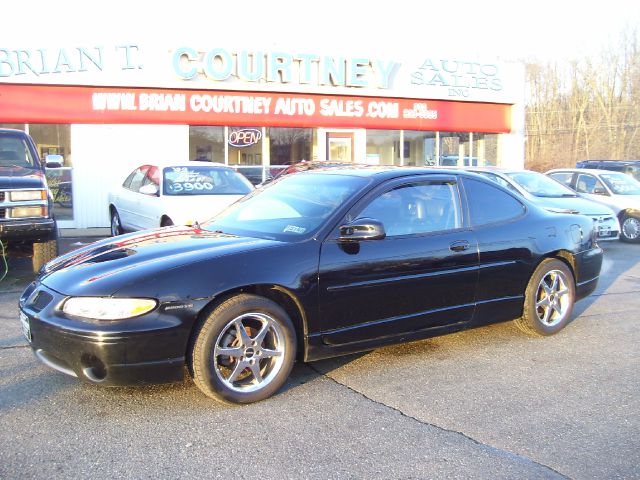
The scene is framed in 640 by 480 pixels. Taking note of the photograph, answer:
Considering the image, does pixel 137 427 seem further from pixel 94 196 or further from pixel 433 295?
pixel 94 196

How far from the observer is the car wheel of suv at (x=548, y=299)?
17.5ft

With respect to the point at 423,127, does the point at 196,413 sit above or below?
below

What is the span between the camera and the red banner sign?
563 inches

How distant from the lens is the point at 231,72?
15.4m

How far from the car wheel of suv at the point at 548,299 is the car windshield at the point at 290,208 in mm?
1888

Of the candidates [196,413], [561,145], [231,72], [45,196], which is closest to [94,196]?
[231,72]

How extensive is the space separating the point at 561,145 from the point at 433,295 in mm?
41647

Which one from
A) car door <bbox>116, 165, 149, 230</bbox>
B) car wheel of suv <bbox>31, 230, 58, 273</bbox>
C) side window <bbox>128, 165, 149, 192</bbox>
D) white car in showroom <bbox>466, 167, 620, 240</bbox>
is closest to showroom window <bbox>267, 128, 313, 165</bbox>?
car door <bbox>116, 165, 149, 230</bbox>

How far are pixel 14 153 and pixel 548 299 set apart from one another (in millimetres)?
7345

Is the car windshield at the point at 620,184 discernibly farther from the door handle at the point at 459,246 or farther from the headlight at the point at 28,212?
the headlight at the point at 28,212

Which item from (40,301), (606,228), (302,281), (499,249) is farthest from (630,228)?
(40,301)

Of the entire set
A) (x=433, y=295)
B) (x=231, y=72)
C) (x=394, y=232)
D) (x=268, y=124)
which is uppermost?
(x=231, y=72)

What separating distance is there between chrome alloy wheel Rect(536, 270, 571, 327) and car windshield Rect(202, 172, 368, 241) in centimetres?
204

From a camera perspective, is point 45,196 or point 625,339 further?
point 45,196
